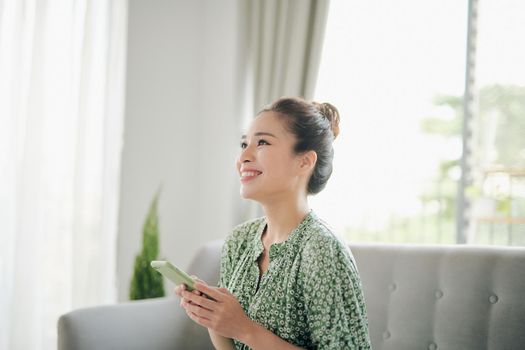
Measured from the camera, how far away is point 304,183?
1958mm

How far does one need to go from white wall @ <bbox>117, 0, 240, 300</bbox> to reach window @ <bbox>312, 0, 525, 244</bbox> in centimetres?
61

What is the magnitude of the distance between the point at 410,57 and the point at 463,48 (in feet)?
2.50

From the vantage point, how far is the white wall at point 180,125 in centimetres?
386

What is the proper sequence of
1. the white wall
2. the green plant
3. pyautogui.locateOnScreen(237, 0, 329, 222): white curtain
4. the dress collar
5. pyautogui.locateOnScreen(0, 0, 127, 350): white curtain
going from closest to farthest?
the dress collar
pyautogui.locateOnScreen(0, 0, 127, 350): white curtain
the green plant
pyautogui.locateOnScreen(237, 0, 329, 222): white curtain
the white wall

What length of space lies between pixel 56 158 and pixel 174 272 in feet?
5.96

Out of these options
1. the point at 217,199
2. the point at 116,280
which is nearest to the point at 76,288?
the point at 116,280

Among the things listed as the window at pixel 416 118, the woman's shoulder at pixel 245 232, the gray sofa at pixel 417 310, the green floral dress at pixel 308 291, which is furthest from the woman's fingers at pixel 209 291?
the window at pixel 416 118

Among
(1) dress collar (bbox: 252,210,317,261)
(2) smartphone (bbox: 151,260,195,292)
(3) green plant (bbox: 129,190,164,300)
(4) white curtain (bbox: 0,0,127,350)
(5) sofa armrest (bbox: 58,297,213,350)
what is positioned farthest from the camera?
(3) green plant (bbox: 129,190,164,300)

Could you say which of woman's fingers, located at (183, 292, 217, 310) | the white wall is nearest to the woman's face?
woman's fingers, located at (183, 292, 217, 310)

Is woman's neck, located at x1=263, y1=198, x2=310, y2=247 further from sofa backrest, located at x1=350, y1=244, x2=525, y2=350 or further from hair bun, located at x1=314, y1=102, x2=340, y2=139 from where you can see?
sofa backrest, located at x1=350, y1=244, x2=525, y2=350

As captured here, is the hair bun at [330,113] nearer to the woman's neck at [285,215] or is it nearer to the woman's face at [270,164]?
the woman's face at [270,164]

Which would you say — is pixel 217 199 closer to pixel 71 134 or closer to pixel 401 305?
pixel 71 134

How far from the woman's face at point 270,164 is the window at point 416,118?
5.58 ft

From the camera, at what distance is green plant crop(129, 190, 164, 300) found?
135 inches
